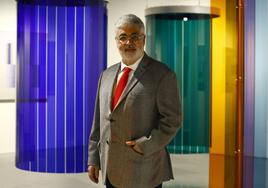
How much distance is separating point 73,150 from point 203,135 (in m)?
1.80

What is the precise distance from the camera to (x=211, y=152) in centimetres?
379

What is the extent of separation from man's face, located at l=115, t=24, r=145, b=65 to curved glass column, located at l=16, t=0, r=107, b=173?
2954 millimetres

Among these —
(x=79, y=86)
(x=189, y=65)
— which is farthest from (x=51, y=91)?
(x=189, y=65)

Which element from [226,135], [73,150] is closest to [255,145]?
[226,135]

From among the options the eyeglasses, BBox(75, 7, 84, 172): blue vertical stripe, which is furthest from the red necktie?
BBox(75, 7, 84, 172): blue vertical stripe

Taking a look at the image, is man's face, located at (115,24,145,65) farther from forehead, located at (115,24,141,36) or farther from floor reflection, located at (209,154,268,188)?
floor reflection, located at (209,154,268,188)

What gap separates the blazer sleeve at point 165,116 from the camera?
2107 mm

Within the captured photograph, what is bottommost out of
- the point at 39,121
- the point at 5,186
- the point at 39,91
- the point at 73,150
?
the point at 5,186

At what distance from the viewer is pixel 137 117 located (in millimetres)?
2137

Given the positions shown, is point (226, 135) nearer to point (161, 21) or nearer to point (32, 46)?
point (161, 21)

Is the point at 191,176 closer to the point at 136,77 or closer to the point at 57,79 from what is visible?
the point at 57,79

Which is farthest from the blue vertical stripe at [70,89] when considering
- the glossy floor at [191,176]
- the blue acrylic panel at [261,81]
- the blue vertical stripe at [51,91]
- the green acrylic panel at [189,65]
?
the blue acrylic panel at [261,81]

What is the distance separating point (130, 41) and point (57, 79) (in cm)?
305

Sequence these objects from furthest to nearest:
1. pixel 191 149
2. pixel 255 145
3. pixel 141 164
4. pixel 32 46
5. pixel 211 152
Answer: pixel 32 46 → pixel 191 149 → pixel 211 152 → pixel 255 145 → pixel 141 164
